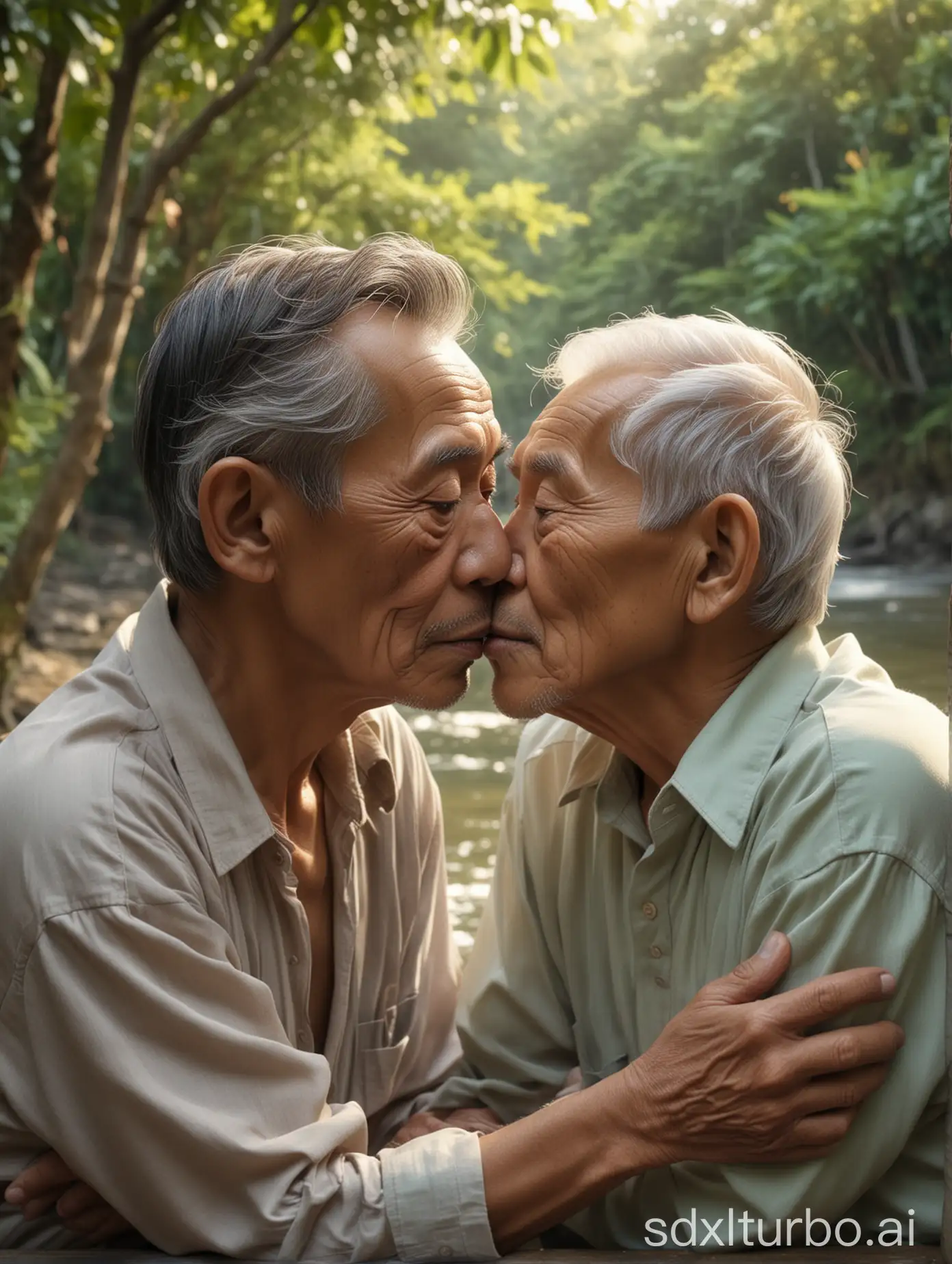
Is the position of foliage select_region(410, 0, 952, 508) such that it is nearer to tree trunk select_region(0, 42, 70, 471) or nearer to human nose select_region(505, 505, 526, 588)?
tree trunk select_region(0, 42, 70, 471)

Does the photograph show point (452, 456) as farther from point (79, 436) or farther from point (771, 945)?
point (79, 436)

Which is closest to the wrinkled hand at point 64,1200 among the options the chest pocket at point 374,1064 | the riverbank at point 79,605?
the chest pocket at point 374,1064

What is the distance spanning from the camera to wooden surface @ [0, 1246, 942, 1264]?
73.1 inches

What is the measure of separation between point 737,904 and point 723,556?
49 cm

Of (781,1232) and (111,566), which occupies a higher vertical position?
(781,1232)

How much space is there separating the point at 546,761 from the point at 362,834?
338 mm

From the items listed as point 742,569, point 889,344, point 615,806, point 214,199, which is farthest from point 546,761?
point 889,344

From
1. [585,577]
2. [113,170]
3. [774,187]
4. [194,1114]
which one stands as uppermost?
[774,187]

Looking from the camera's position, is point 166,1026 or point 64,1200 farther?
point 64,1200

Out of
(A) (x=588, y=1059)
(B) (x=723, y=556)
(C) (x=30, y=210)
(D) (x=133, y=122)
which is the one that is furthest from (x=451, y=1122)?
(D) (x=133, y=122)

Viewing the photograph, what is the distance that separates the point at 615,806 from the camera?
90.4 inches

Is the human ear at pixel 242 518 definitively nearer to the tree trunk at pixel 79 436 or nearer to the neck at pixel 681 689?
the neck at pixel 681 689

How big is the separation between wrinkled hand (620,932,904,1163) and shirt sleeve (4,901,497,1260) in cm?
27

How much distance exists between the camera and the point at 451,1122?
2.53 metres
